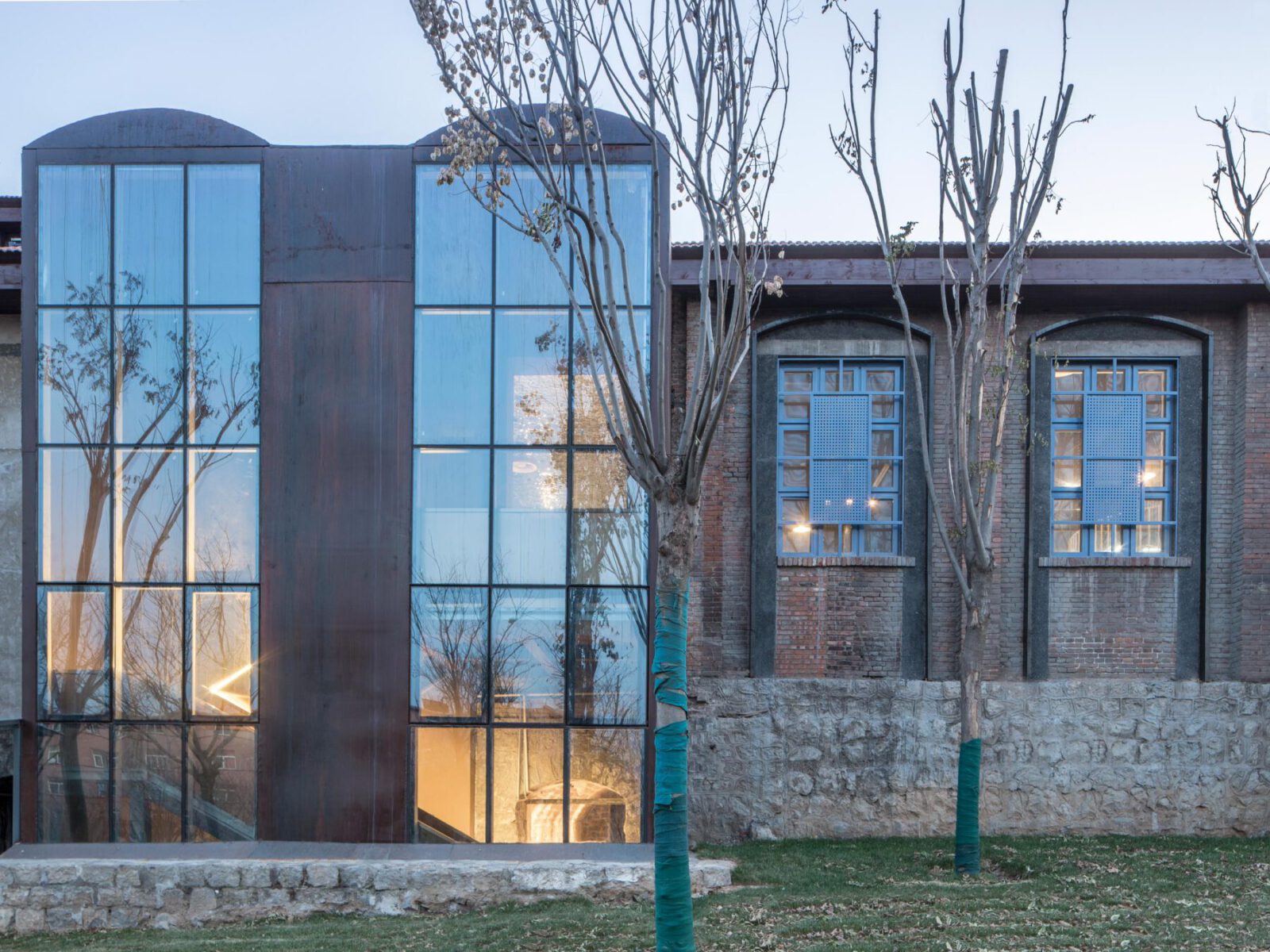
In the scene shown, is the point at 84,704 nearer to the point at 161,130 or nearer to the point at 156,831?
the point at 156,831

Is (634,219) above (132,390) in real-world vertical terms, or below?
above

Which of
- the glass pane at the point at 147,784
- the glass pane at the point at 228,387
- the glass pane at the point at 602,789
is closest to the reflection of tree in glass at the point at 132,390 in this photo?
the glass pane at the point at 228,387

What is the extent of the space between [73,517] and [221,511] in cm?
178

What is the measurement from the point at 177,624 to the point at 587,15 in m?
8.64

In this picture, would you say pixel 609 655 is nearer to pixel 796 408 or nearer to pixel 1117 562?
pixel 796 408

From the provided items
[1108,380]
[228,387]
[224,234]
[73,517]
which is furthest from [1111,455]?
[73,517]

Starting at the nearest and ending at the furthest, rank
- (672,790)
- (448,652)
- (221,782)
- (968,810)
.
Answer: (672,790) → (968,810) → (221,782) → (448,652)

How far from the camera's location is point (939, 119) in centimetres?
970

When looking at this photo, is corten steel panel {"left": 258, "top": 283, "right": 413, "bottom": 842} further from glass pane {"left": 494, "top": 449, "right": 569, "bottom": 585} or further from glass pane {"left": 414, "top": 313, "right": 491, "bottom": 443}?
glass pane {"left": 494, "top": 449, "right": 569, "bottom": 585}

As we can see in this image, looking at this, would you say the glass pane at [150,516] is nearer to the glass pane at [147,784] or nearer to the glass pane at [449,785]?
the glass pane at [147,784]

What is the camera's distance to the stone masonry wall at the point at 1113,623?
12.7 m

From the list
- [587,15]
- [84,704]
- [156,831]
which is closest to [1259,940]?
[587,15]

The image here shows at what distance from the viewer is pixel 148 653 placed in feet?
37.6

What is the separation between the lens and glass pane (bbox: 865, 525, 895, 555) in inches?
513
